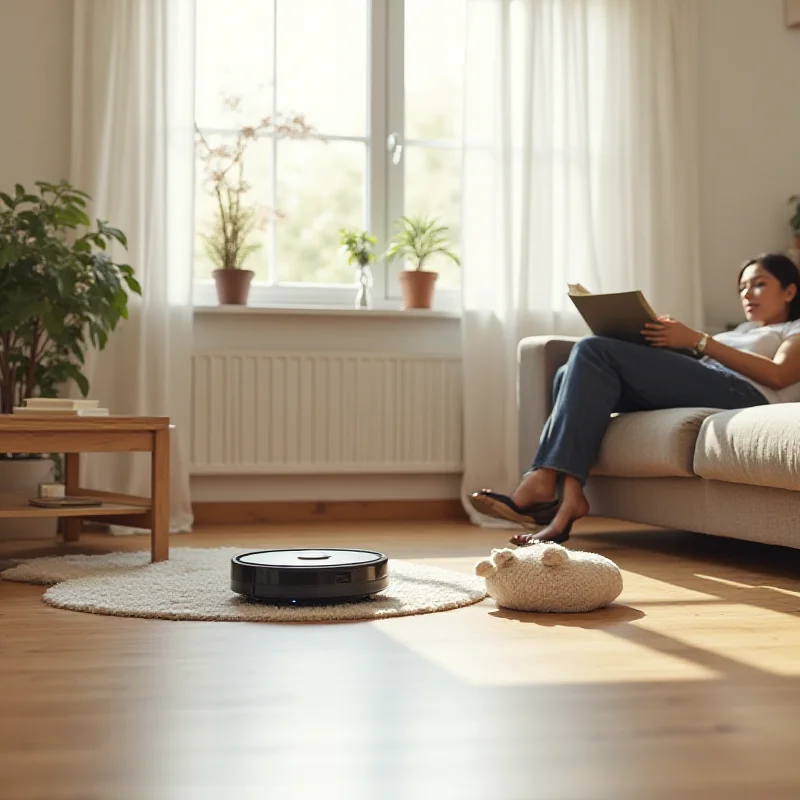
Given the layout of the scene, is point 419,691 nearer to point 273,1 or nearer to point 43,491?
point 43,491

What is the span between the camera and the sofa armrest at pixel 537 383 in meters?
3.43

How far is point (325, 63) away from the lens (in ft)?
13.9

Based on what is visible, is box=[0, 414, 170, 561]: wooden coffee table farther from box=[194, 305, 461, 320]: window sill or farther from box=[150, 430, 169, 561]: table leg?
box=[194, 305, 461, 320]: window sill

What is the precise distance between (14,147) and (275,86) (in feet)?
3.11

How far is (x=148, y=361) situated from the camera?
12.6 feet

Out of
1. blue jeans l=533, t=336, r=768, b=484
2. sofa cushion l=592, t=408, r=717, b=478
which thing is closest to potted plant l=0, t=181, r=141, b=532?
blue jeans l=533, t=336, r=768, b=484

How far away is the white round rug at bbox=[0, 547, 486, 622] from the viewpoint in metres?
2.02

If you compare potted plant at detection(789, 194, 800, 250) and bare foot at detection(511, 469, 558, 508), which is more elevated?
potted plant at detection(789, 194, 800, 250)

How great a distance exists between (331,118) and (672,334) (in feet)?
5.65

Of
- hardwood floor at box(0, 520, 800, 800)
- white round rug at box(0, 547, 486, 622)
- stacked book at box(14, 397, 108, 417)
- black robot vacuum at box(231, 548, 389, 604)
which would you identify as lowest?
hardwood floor at box(0, 520, 800, 800)

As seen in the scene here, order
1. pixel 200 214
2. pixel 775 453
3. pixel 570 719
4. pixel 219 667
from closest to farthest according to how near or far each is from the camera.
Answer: pixel 570 719, pixel 219 667, pixel 775 453, pixel 200 214

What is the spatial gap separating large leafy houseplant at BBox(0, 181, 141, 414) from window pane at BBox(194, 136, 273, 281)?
25.8 inches

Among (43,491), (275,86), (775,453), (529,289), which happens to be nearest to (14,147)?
(275,86)

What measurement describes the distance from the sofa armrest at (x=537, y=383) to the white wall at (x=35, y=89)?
1709 millimetres
